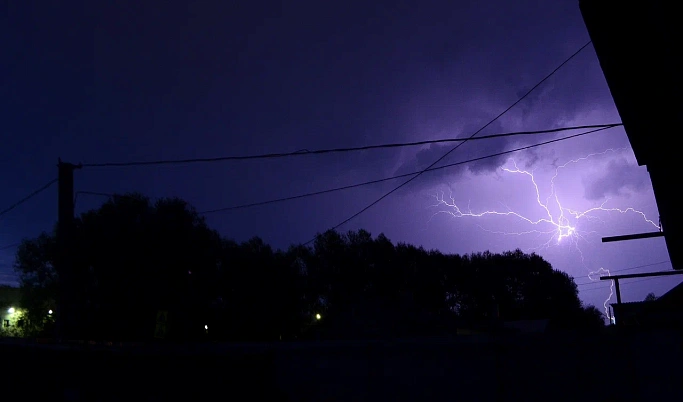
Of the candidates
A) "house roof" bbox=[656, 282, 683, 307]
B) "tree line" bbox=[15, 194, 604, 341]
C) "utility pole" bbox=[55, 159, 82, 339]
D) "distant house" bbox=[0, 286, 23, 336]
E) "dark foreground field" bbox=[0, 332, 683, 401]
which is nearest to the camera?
"dark foreground field" bbox=[0, 332, 683, 401]

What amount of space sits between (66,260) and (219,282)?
18.0 m

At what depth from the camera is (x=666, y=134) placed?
10.3 ft

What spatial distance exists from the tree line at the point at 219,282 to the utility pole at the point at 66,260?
0.47 metres

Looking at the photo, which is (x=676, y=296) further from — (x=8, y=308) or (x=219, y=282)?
(x=8, y=308)

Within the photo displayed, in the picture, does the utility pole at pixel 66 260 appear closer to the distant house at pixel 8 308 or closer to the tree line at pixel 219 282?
the tree line at pixel 219 282

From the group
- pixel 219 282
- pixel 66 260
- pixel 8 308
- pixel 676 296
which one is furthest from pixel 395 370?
pixel 8 308

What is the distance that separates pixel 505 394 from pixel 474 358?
0.73 metres

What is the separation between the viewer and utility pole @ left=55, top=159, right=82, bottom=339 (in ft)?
45.3

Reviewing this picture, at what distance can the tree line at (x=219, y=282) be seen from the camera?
1030 inches

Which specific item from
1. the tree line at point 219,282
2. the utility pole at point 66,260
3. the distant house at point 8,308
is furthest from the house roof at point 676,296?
the distant house at point 8,308

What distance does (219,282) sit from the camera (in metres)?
31.6

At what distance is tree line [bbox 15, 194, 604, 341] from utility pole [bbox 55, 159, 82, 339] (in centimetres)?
47

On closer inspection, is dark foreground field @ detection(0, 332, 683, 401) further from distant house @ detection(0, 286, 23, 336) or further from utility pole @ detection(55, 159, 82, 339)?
distant house @ detection(0, 286, 23, 336)

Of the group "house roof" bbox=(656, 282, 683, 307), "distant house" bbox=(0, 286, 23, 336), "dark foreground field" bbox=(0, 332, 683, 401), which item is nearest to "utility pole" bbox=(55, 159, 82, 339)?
"dark foreground field" bbox=(0, 332, 683, 401)
